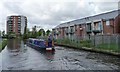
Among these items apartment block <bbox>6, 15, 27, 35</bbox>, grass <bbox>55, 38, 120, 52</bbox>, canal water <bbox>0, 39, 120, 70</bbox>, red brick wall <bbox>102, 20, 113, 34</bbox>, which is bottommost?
canal water <bbox>0, 39, 120, 70</bbox>

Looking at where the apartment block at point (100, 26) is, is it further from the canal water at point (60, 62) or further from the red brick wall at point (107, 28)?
the canal water at point (60, 62)

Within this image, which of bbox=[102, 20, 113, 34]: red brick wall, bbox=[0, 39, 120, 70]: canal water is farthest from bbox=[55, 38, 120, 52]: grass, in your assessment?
bbox=[102, 20, 113, 34]: red brick wall

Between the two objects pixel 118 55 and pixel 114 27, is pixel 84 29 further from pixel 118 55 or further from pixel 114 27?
pixel 118 55

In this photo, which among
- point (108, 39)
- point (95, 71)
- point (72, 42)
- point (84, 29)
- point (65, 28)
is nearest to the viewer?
point (95, 71)

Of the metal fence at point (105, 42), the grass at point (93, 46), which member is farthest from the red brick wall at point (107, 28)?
the metal fence at point (105, 42)

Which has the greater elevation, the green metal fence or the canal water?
the green metal fence

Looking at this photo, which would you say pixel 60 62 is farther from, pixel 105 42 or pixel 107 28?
pixel 107 28

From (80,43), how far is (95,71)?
22.8 meters

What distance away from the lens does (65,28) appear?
261 feet

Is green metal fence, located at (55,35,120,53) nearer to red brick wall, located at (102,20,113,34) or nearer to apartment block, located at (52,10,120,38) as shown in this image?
apartment block, located at (52,10,120,38)

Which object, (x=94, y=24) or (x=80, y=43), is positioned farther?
(x=94, y=24)

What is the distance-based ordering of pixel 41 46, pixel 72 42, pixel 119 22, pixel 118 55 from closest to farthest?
pixel 118 55 → pixel 41 46 → pixel 72 42 → pixel 119 22

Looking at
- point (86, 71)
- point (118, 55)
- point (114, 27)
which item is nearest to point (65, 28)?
point (114, 27)

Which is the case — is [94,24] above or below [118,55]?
Answer: above
